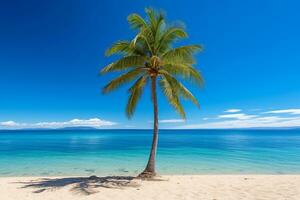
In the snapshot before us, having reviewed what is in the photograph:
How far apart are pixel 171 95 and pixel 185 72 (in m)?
1.19

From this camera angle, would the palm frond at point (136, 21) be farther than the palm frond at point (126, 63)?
Yes

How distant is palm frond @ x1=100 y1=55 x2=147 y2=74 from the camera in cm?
1081

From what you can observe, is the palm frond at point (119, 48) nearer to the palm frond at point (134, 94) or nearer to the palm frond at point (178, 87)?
the palm frond at point (134, 94)

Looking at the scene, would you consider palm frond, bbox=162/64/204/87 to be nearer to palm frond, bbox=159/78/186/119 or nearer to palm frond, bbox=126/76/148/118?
palm frond, bbox=159/78/186/119

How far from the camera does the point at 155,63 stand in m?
10.6

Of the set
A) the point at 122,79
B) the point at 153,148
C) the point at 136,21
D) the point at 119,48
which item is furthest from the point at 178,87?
the point at 136,21

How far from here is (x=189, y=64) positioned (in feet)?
36.6

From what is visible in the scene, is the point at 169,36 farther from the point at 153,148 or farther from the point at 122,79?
the point at 153,148

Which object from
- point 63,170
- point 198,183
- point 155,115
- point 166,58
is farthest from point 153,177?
point 63,170

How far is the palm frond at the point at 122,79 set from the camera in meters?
11.1

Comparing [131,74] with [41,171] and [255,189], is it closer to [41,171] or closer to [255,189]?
[255,189]

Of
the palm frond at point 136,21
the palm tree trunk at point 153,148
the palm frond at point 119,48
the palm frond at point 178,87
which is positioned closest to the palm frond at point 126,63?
the palm frond at point 119,48

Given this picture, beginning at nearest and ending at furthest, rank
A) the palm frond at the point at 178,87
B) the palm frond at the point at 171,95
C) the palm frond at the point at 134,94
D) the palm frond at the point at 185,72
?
the palm frond at the point at 185,72 → the palm frond at the point at 171,95 → the palm frond at the point at 178,87 → the palm frond at the point at 134,94

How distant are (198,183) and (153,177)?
2011 millimetres
